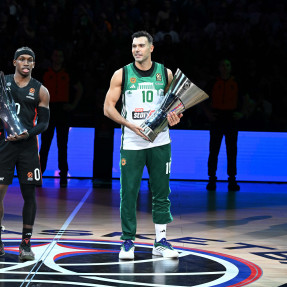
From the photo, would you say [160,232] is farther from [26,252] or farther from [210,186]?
[210,186]

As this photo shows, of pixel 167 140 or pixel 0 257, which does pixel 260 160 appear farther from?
pixel 0 257

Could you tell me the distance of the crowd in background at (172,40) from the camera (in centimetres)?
1282

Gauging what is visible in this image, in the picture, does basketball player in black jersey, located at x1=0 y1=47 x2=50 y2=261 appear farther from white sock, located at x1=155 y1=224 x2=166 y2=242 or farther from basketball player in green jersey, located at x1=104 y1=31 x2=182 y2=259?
white sock, located at x1=155 y1=224 x2=166 y2=242

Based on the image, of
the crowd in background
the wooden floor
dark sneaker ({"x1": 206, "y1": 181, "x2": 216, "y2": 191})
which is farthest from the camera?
the crowd in background

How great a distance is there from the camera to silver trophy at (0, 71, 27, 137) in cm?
522

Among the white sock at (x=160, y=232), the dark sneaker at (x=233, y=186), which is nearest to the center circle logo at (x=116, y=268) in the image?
the white sock at (x=160, y=232)

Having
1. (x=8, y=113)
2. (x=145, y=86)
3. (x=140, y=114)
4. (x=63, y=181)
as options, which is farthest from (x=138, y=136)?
(x=63, y=181)

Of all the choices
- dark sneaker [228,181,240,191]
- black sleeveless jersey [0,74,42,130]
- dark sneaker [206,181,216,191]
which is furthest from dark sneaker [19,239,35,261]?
dark sneaker [228,181,240,191]

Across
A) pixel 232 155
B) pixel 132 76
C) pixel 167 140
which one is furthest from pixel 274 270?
pixel 232 155

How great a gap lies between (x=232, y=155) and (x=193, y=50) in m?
3.69

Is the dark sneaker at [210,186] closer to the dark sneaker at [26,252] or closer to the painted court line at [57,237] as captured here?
the painted court line at [57,237]

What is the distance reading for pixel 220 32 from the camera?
46.8ft

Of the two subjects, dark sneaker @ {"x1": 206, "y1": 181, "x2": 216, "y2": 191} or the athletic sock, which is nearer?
the athletic sock

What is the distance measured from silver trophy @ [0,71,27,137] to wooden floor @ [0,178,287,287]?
106 cm
